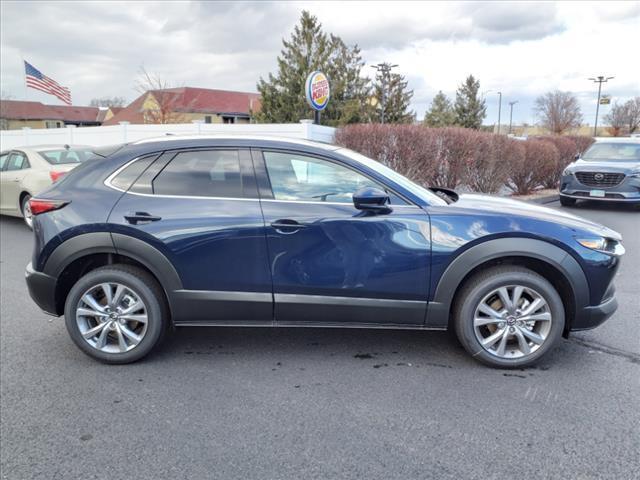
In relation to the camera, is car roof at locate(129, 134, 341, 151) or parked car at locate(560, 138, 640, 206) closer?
car roof at locate(129, 134, 341, 151)

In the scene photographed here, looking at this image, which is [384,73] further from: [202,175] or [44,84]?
[202,175]

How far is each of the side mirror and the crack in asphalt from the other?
2049 mm

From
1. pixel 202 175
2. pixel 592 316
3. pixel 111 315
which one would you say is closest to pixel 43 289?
pixel 111 315

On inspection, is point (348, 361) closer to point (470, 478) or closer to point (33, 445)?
point (470, 478)

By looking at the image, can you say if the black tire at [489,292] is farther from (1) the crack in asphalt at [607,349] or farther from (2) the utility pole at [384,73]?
(2) the utility pole at [384,73]

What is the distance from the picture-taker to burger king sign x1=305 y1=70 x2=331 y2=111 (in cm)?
1348

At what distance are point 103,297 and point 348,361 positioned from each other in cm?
191

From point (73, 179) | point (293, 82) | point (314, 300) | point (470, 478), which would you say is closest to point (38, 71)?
point (293, 82)

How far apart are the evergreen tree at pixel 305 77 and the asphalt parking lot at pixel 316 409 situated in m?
29.0

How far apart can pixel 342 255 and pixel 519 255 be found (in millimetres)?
1234

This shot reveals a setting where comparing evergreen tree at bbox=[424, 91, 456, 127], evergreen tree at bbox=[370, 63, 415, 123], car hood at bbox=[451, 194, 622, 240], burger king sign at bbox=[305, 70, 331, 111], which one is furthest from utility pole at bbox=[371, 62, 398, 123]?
car hood at bbox=[451, 194, 622, 240]

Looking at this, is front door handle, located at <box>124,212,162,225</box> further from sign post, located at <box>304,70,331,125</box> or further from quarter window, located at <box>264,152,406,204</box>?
sign post, located at <box>304,70,331,125</box>

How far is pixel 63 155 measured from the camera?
9414mm

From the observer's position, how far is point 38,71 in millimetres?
22781
